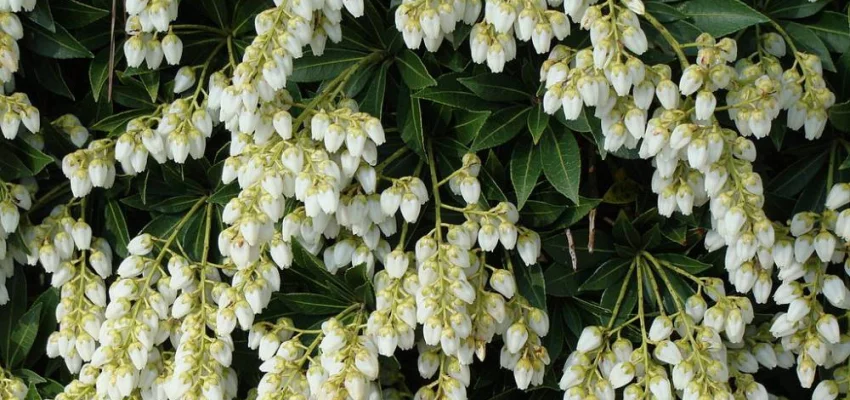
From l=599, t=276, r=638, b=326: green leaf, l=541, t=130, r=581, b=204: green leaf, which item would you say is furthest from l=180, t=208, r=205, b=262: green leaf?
l=599, t=276, r=638, b=326: green leaf

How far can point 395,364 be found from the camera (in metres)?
2.45

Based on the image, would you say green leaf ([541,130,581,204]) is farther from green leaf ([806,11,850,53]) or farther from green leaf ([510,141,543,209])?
green leaf ([806,11,850,53])

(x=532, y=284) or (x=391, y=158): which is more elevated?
(x=391, y=158)

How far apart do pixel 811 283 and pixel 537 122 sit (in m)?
0.67

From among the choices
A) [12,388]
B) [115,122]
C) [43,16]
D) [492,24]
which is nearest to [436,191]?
[492,24]

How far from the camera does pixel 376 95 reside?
8.09ft

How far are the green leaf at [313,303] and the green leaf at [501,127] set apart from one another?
47 centimetres

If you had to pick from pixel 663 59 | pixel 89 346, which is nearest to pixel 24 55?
pixel 89 346

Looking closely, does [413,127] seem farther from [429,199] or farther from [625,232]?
[625,232]

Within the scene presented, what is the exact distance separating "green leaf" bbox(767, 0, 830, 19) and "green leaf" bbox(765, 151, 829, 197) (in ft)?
1.06

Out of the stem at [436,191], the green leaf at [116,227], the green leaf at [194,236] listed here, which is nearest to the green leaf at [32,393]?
the green leaf at [116,227]

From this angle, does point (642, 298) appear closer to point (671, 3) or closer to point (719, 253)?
A: point (719, 253)

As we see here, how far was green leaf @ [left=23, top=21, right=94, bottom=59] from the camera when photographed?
2.60 meters

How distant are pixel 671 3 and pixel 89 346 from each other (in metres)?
1.50
